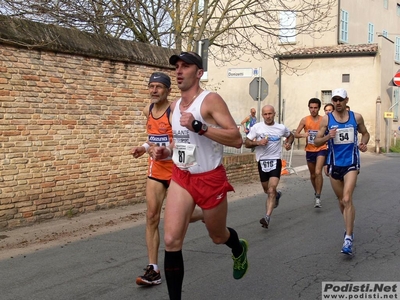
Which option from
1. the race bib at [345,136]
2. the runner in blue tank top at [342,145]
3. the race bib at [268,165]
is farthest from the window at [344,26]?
the race bib at [345,136]

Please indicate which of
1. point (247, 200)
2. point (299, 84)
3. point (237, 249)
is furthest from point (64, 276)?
point (299, 84)

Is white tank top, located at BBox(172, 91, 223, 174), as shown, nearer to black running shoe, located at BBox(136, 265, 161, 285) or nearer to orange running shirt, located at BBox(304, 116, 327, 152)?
black running shoe, located at BBox(136, 265, 161, 285)

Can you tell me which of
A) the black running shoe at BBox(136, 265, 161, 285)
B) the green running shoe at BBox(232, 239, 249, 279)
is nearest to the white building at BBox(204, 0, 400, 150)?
the black running shoe at BBox(136, 265, 161, 285)

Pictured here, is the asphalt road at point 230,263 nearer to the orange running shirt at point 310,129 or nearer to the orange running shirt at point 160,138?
the orange running shirt at point 160,138

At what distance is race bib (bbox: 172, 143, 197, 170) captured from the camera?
4.42 m

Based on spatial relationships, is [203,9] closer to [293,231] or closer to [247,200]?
[247,200]

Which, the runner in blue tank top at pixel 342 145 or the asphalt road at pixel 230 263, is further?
the runner in blue tank top at pixel 342 145

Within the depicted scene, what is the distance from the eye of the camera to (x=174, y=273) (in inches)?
165

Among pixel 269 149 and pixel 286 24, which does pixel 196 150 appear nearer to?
pixel 269 149

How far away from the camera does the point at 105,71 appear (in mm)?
9562

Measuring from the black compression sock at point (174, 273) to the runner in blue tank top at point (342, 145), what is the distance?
3.01 meters

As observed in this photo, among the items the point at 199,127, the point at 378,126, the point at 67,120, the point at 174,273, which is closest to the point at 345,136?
the point at 199,127

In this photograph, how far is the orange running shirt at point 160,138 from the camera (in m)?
5.56

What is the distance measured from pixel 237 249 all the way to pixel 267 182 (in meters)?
3.59
